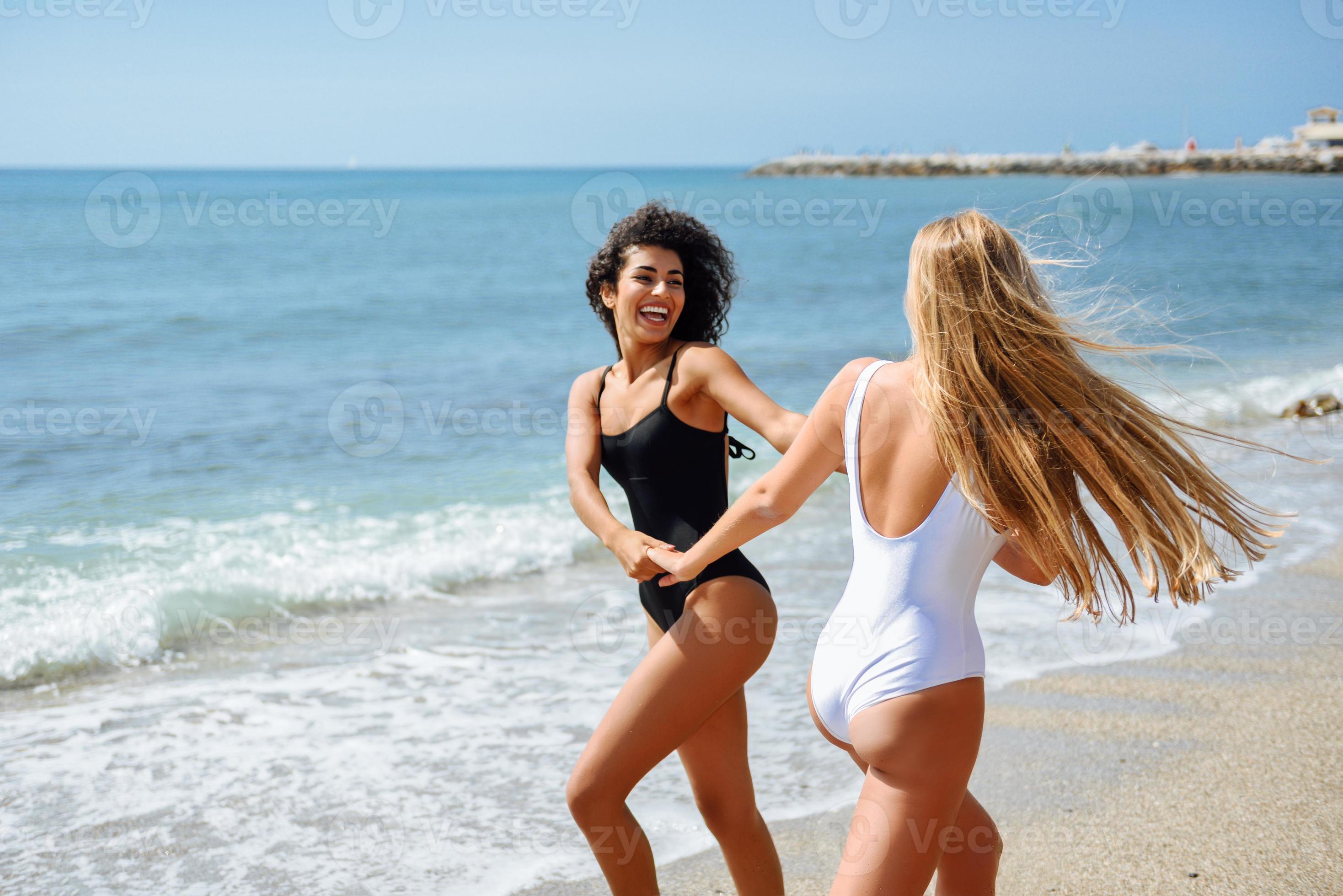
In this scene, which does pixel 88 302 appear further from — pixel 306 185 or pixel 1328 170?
pixel 306 185

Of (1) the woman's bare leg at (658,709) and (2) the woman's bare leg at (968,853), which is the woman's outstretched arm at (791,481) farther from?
A: (2) the woman's bare leg at (968,853)

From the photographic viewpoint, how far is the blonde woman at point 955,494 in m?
2.12

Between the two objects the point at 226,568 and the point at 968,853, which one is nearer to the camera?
the point at 968,853

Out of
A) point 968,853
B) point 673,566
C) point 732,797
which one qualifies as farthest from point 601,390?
point 968,853

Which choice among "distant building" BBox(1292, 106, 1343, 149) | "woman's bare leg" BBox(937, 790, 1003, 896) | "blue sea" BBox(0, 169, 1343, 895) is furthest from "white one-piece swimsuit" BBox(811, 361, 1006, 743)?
"distant building" BBox(1292, 106, 1343, 149)

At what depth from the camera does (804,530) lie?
8.56 metres

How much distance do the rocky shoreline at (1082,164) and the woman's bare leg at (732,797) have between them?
4873 centimetres

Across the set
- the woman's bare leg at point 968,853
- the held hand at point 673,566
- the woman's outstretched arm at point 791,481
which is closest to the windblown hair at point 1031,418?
the woman's outstretched arm at point 791,481

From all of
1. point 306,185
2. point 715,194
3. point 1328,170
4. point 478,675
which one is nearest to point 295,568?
point 478,675

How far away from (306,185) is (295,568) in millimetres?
96646

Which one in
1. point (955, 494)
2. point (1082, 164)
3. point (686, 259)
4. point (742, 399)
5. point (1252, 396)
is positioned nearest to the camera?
point (955, 494)

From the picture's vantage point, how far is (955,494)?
83.8 inches

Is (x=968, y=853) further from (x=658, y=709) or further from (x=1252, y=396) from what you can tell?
(x=1252, y=396)

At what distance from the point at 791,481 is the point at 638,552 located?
67 cm
